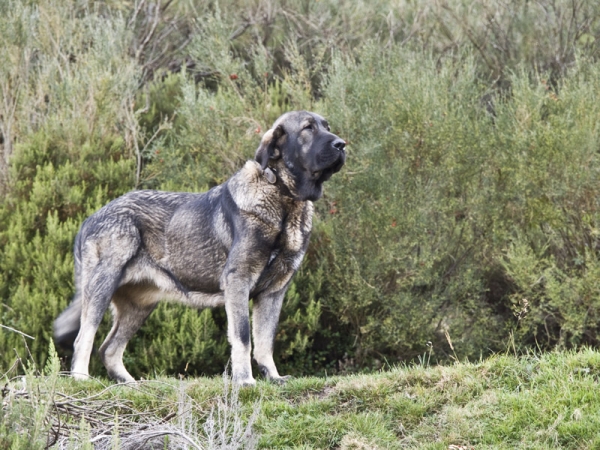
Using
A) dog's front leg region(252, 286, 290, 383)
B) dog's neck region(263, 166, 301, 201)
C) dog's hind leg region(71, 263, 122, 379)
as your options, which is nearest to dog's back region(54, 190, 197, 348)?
dog's hind leg region(71, 263, 122, 379)

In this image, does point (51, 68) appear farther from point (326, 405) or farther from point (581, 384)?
point (581, 384)

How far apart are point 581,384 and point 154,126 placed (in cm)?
970

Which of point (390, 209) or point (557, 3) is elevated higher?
point (557, 3)

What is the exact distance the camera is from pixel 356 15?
51.1 ft

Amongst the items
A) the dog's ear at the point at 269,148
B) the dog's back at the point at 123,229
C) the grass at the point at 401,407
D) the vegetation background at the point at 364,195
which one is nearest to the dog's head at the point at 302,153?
the dog's ear at the point at 269,148

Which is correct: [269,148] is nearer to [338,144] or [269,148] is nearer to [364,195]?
[338,144]

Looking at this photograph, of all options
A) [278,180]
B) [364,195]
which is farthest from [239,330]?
[364,195]

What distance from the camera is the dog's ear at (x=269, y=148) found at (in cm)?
741

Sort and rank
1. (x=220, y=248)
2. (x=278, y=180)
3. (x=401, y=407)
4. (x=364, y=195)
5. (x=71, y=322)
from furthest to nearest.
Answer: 1. (x=364, y=195)
2. (x=71, y=322)
3. (x=220, y=248)
4. (x=278, y=180)
5. (x=401, y=407)

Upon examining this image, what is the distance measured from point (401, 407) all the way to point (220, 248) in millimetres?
2235

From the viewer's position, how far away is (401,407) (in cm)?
643

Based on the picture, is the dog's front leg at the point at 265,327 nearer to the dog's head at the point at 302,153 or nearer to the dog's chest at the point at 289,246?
the dog's chest at the point at 289,246

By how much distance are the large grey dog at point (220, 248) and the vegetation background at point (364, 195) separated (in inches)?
101

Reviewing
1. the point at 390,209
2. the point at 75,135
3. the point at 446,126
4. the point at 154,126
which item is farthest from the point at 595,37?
the point at 75,135
